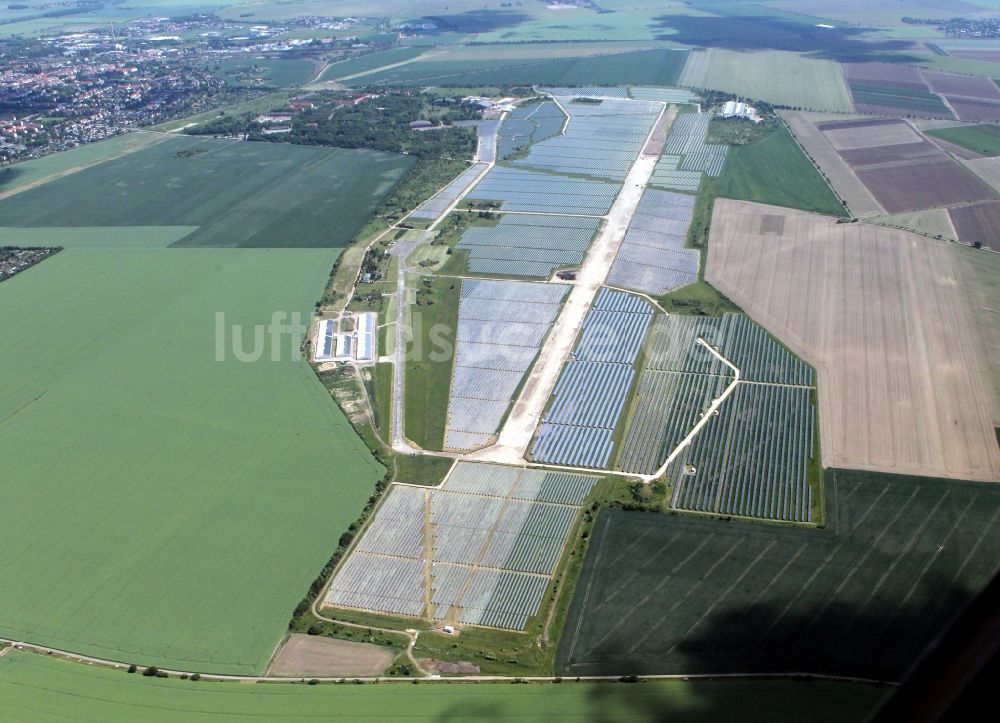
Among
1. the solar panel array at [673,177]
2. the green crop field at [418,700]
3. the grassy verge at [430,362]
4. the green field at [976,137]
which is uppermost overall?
the green field at [976,137]

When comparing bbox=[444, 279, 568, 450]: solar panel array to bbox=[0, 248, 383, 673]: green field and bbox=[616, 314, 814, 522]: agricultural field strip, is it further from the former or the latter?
bbox=[616, 314, 814, 522]: agricultural field strip

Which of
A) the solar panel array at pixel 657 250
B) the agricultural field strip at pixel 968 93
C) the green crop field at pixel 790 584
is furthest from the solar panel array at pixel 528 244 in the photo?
the agricultural field strip at pixel 968 93

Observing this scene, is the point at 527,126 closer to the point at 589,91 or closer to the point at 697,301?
the point at 589,91

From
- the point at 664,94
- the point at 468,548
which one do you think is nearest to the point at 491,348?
the point at 468,548

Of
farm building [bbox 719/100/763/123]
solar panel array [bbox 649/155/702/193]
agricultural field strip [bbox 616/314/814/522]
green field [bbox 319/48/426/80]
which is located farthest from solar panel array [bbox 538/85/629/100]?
agricultural field strip [bbox 616/314/814/522]

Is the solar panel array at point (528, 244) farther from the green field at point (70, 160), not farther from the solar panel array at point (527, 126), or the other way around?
the green field at point (70, 160)

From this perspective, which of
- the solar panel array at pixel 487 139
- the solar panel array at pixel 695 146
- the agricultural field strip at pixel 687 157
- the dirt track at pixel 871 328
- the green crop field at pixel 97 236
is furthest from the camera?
the solar panel array at pixel 487 139

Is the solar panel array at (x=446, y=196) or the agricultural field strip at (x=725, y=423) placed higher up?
the solar panel array at (x=446, y=196)
